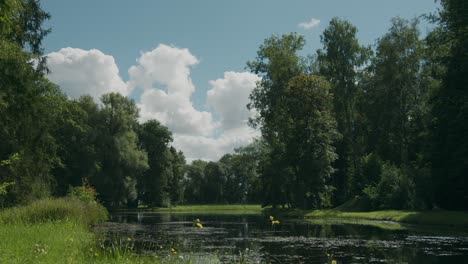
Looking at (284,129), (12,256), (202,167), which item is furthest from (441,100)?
(202,167)

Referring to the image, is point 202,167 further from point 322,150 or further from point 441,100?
point 441,100

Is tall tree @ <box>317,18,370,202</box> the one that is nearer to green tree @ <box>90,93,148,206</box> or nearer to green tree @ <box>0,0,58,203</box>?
green tree @ <box>90,93,148,206</box>

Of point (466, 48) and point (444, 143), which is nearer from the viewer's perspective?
point (466, 48)

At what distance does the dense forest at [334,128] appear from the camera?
34844 mm

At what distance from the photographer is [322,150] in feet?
185

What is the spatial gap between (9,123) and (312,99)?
40541 millimetres

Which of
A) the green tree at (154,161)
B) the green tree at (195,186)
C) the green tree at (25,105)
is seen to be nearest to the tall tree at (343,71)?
the green tree at (154,161)

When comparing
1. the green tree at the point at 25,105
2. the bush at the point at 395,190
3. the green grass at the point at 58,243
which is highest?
the green tree at the point at 25,105

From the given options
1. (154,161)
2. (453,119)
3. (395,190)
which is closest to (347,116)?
(395,190)

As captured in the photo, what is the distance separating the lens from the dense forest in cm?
3484

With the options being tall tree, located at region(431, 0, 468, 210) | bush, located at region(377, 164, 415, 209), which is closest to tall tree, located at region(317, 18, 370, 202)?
bush, located at region(377, 164, 415, 209)

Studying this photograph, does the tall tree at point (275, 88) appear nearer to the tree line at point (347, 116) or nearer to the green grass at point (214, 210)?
the tree line at point (347, 116)

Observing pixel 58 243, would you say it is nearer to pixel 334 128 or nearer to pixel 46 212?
pixel 46 212

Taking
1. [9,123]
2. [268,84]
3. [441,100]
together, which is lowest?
[9,123]
